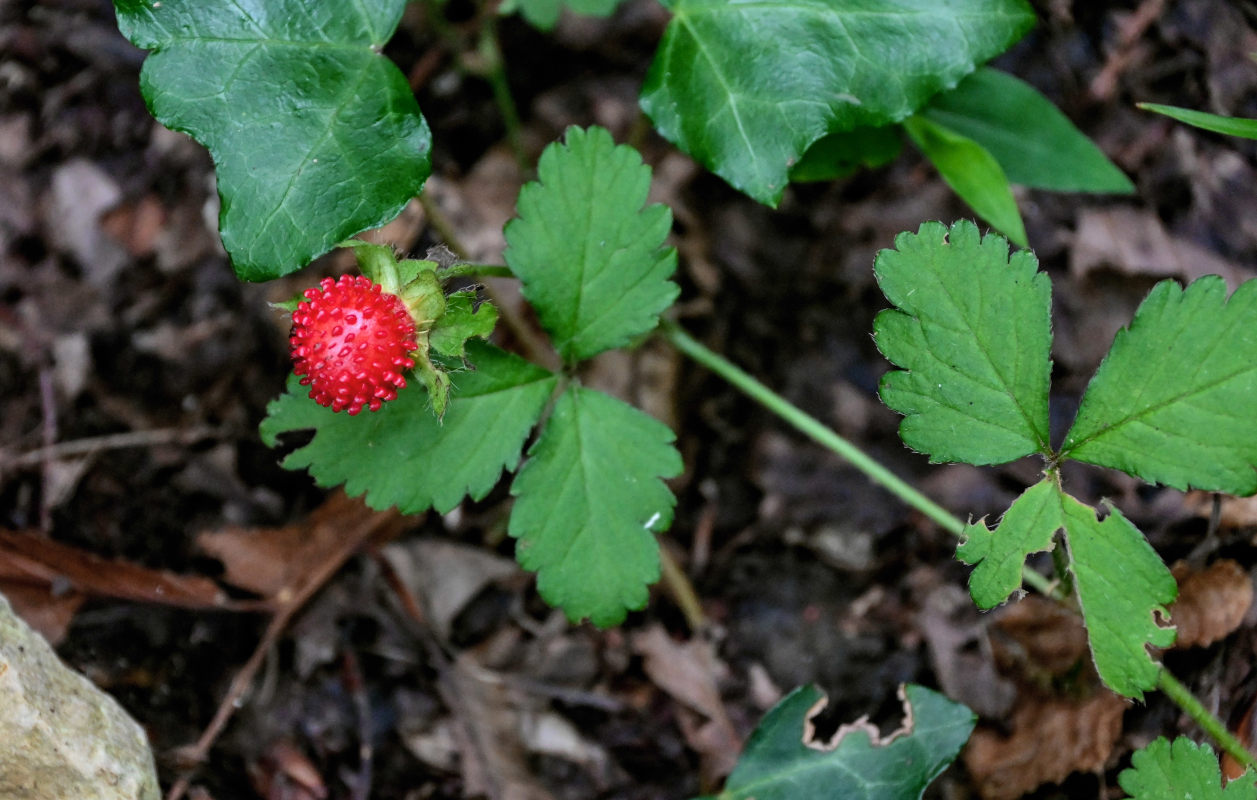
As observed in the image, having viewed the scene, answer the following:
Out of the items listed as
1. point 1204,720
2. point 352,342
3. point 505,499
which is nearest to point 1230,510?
point 1204,720

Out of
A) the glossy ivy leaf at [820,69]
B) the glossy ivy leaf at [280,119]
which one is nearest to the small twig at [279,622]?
the glossy ivy leaf at [280,119]

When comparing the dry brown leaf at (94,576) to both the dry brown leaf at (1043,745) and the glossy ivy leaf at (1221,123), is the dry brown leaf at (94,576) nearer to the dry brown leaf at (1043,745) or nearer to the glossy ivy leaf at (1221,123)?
the dry brown leaf at (1043,745)

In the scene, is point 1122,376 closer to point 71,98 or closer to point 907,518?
point 907,518

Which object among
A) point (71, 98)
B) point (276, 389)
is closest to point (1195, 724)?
point (276, 389)

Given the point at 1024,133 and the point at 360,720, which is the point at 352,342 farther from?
the point at 1024,133

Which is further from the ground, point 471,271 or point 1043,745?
point 471,271

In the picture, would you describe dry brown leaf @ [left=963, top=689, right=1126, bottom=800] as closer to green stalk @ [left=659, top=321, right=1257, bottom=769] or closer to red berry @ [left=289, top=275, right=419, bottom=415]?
green stalk @ [left=659, top=321, right=1257, bottom=769]

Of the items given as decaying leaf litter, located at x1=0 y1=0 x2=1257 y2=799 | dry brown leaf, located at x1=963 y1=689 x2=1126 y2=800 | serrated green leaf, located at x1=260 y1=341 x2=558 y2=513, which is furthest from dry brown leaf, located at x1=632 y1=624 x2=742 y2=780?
serrated green leaf, located at x1=260 y1=341 x2=558 y2=513
